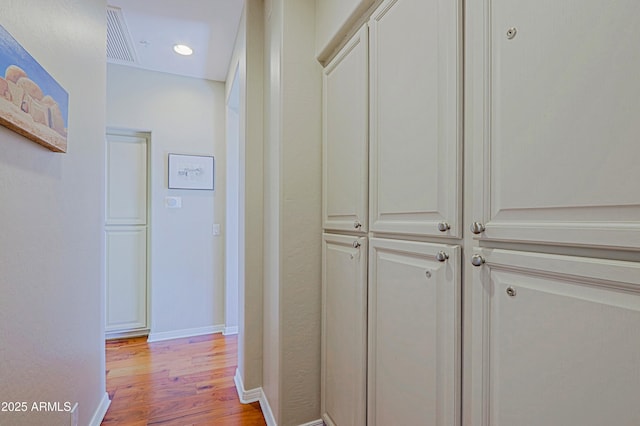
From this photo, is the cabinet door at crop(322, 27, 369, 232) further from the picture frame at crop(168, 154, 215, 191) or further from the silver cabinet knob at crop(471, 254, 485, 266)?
the picture frame at crop(168, 154, 215, 191)

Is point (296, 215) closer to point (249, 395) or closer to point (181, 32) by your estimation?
point (249, 395)

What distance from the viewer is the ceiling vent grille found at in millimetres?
2171

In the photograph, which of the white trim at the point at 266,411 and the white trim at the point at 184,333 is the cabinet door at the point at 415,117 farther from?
the white trim at the point at 184,333

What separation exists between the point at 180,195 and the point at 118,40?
54.4 inches

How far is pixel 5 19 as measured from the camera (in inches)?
36.5

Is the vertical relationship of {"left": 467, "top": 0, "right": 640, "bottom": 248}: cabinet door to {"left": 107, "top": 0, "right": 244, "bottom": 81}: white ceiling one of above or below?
below

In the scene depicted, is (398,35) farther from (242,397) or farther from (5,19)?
(242,397)

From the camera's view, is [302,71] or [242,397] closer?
[302,71]

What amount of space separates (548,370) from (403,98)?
81cm

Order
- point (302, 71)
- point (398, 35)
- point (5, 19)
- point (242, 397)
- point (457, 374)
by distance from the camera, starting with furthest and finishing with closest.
Answer: 1. point (242, 397)
2. point (302, 71)
3. point (398, 35)
4. point (5, 19)
5. point (457, 374)

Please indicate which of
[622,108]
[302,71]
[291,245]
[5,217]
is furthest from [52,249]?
[622,108]

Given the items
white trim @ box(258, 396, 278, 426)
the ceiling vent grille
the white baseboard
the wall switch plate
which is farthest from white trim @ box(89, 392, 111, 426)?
the ceiling vent grille

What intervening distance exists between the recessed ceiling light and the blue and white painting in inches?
60.8

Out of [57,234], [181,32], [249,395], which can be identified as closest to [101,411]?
[249,395]
